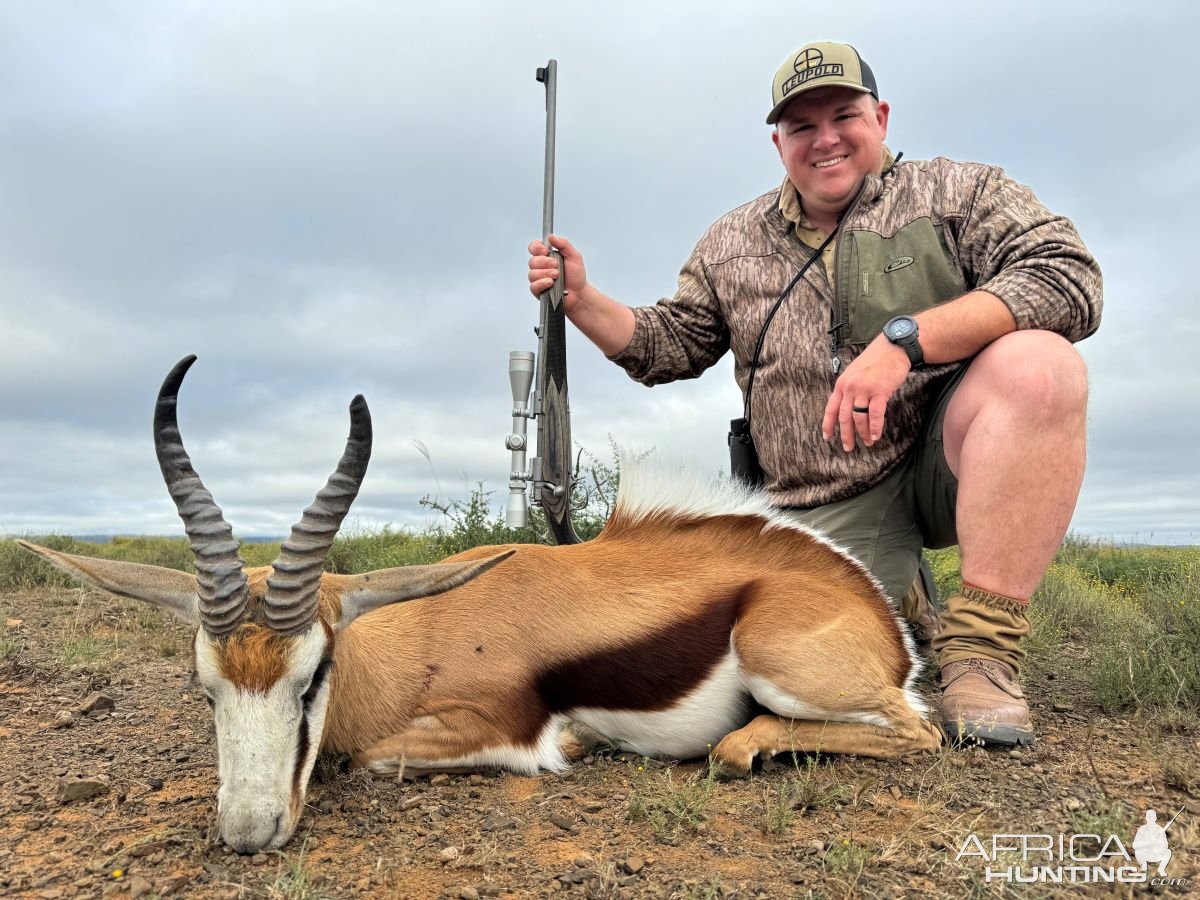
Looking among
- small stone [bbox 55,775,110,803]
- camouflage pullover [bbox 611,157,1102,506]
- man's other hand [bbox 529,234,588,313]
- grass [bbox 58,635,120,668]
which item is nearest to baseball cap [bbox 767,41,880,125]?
camouflage pullover [bbox 611,157,1102,506]

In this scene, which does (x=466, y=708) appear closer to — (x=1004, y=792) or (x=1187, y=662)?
(x=1004, y=792)

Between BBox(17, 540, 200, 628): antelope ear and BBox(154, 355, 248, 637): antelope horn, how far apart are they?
0.83ft

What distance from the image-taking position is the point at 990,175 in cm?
475

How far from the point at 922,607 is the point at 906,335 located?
220cm

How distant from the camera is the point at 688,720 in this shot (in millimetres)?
3867

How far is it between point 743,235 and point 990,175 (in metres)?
1.38

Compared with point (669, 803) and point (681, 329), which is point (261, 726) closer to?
point (669, 803)

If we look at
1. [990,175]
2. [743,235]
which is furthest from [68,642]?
[990,175]

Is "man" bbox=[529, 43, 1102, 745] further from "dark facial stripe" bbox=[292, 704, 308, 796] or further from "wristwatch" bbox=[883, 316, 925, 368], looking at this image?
"dark facial stripe" bbox=[292, 704, 308, 796]

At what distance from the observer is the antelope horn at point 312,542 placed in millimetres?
3053

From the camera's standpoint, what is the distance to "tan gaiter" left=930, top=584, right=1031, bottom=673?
4.01 m

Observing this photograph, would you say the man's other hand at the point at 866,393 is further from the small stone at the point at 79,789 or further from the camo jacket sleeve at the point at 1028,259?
the small stone at the point at 79,789

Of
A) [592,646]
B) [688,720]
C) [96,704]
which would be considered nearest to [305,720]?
[592,646]

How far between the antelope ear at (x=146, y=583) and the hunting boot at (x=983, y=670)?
3.08 meters
